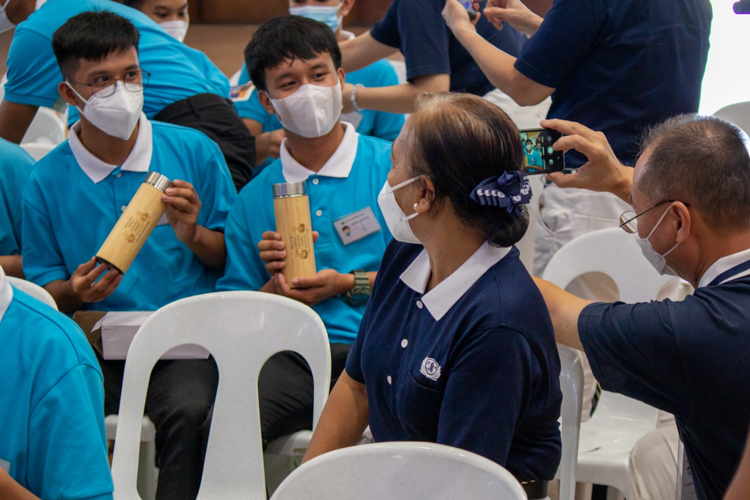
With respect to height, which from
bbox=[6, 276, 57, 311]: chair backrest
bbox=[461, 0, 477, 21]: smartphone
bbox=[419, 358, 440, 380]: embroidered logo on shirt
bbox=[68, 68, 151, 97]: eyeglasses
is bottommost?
bbox=[6, 276, 57, 311]: chair backrest

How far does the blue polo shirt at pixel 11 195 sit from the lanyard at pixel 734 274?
218 centimetres

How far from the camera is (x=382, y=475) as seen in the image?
1087mm

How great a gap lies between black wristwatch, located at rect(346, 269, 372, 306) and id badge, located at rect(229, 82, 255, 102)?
5.38 feet

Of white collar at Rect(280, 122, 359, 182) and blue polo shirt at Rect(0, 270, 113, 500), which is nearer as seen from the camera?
blue polo shirt at Rect(0, 270, 113, 500)

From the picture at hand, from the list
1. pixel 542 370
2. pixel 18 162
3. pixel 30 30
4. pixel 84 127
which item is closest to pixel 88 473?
pixel 542 370

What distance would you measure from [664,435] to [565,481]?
33 cm

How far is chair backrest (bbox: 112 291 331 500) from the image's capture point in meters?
1.78

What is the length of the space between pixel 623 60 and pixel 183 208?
1.37 metres

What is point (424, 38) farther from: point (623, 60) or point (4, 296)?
point (4, 296)

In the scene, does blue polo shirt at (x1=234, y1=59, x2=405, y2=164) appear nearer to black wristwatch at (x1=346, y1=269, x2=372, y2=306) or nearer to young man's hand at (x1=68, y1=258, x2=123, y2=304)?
black wristwatch at (x1=346, y1=269, x2=372, y2=306)

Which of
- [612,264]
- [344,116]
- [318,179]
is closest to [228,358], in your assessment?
[318,179]

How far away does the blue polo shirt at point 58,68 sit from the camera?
2621mm

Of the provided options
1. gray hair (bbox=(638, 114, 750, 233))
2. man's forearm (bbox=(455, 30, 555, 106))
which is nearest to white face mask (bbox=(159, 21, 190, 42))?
man's forearm (bbox=(455, 30, 555, 106))

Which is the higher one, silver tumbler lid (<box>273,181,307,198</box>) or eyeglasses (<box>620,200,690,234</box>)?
eyeglasses (<box>620,200,690,234</box>)
